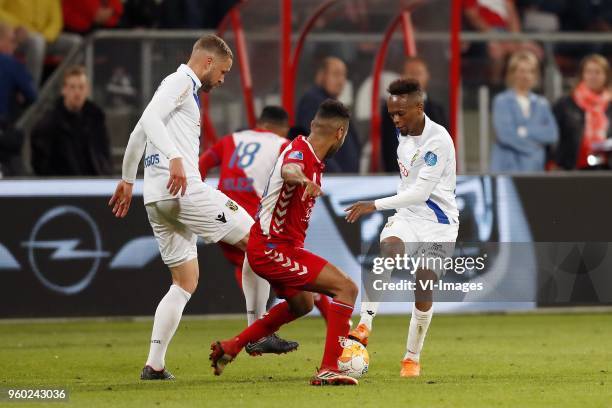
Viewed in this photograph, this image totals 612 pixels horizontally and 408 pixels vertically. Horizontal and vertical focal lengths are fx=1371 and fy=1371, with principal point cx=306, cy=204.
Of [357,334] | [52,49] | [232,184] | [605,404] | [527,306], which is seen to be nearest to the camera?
[605,404]

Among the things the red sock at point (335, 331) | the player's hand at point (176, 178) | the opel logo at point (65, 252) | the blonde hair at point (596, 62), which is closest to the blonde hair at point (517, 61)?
the blonde hair at point (596, 62)

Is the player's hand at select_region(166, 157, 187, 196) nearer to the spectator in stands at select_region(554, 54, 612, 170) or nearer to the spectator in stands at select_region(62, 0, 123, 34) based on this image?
the spectator in stands at select_region(554, 54, 612, 170)

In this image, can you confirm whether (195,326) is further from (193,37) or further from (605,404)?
(605,404)

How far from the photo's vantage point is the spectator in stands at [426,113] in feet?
45.0

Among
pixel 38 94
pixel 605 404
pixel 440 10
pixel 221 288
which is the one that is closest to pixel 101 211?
pixel 221 288

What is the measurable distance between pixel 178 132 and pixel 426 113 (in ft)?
17.4

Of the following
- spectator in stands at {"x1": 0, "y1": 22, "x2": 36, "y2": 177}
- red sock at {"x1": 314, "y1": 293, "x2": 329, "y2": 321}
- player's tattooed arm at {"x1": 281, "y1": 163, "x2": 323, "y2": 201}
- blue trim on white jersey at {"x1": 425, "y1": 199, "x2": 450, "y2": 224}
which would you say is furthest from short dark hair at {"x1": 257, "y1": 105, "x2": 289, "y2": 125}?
spectator in stands at {"x1": 0, "y1": 22, "x2": 36, "y2": 177}

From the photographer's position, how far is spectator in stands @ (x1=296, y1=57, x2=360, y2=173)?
14.0 meters

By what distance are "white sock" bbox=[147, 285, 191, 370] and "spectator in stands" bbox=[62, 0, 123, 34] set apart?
26.1 ft

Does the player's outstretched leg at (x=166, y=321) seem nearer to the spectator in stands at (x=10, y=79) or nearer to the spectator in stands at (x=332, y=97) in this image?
the spectator in stands at (x=332, y=97)

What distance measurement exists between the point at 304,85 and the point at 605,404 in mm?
7676

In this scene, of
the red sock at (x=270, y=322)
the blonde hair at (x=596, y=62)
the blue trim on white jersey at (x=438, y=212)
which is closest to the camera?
the red sock at (x=270, y=322)

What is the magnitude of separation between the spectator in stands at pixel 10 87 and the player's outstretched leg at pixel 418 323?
6.43 m

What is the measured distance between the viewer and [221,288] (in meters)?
13.1
